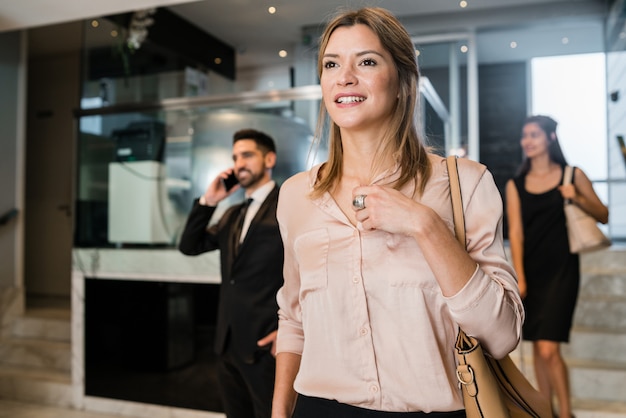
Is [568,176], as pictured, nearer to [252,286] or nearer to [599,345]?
[599,345]

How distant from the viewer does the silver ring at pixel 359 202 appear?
1033 mm

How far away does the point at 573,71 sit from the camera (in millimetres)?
5836

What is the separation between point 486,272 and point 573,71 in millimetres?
5493

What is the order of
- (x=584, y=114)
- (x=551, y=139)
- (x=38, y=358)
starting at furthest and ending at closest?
(x=584, y=114) → (x=38, y=358) → (x=551, y=139)

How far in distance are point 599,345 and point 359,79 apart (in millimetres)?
3790

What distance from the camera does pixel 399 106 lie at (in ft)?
3.80

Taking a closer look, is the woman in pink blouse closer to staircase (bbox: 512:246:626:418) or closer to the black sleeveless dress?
the black sleeveless dress

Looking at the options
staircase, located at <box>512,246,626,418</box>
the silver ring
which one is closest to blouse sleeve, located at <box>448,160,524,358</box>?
the silver ring

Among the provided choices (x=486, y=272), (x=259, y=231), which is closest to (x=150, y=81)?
(x=259, y=231)

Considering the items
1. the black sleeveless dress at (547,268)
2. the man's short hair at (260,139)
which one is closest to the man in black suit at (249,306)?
the man's short hair at (260,139)

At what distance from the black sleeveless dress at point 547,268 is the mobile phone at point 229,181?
1606 millimetres

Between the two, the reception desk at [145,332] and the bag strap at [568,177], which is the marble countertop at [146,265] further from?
the bag strap at [568,177]

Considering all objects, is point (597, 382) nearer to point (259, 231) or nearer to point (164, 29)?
point (259, 231)

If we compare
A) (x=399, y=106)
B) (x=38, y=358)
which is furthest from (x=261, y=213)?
(x=38, y=358)
